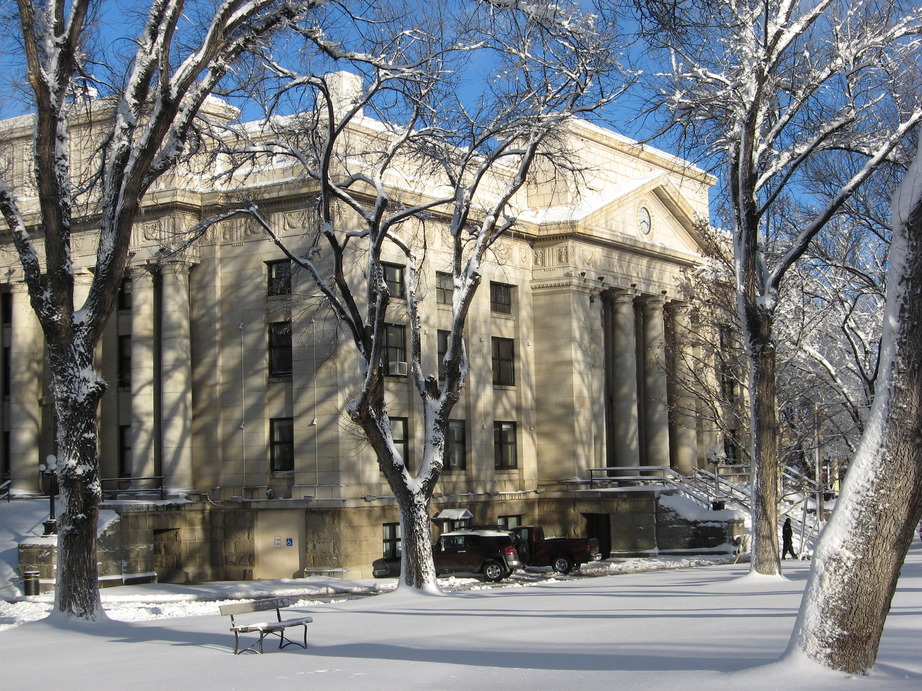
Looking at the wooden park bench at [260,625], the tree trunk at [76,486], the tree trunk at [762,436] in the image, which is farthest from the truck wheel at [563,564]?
the wooden park bench at [260,625]

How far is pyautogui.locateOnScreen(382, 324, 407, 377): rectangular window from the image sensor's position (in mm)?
37875

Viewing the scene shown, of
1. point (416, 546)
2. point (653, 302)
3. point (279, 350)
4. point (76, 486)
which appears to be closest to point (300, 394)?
point (279, 350)

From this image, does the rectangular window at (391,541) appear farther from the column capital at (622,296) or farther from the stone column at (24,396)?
the column capital at (622,296)

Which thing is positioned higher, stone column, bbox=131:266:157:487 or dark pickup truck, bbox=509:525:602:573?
stone column, bbox=131:266:157:487

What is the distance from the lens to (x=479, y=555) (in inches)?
1278

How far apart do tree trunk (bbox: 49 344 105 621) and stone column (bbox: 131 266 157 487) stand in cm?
2017

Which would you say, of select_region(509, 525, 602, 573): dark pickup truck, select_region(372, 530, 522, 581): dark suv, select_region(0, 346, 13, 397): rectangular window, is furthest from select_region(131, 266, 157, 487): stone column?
select_region(509, 525, 602, 573): dark pickup truck

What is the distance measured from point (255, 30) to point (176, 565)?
22.4 meters

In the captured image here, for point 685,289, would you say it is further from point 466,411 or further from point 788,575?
point 788,575

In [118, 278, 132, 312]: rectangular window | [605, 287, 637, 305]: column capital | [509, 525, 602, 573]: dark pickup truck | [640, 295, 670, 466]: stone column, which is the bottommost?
[509, 525, 602, 573]: dark pickup truck

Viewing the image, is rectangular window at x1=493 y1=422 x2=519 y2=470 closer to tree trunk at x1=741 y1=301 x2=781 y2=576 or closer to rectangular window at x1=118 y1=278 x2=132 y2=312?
rectangular window at x1=118 y1=278 x2=132 y2=312

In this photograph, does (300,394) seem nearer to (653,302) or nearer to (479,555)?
→ (479,555)

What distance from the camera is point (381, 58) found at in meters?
20.6

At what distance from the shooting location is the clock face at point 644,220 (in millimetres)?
48219
